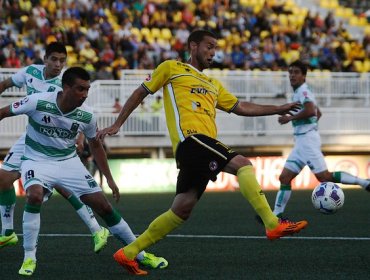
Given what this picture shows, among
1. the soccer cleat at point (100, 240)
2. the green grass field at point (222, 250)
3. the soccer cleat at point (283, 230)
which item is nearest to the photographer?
the soccer cleat at point (283, 230)

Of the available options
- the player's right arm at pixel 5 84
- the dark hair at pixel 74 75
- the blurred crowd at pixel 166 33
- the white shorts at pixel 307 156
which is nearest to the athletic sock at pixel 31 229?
the dark hair at pixel 74 75

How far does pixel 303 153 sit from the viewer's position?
14.4 metres

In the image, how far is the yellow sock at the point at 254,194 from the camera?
814cm

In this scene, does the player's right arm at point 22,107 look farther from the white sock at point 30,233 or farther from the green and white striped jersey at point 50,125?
the white sock at point 30,233

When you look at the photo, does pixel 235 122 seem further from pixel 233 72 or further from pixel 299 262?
pixel 299 262

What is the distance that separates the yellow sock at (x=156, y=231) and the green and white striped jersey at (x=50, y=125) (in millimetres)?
1211

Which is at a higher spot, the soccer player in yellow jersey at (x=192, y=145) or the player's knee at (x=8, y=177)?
the soccer player in yellow jersey at (x=192, y=145)

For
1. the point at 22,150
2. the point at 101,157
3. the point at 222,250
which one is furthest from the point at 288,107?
the point at 22,150

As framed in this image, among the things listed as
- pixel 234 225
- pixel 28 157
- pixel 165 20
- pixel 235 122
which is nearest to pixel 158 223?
pixel 28 157

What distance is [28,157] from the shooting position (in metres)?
9.08

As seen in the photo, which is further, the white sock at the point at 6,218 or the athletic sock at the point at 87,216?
the white sock at the point at 6,218

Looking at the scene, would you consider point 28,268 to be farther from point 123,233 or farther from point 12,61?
point 12,61

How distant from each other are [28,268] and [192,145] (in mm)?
1797

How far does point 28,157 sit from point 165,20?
21.8 m
